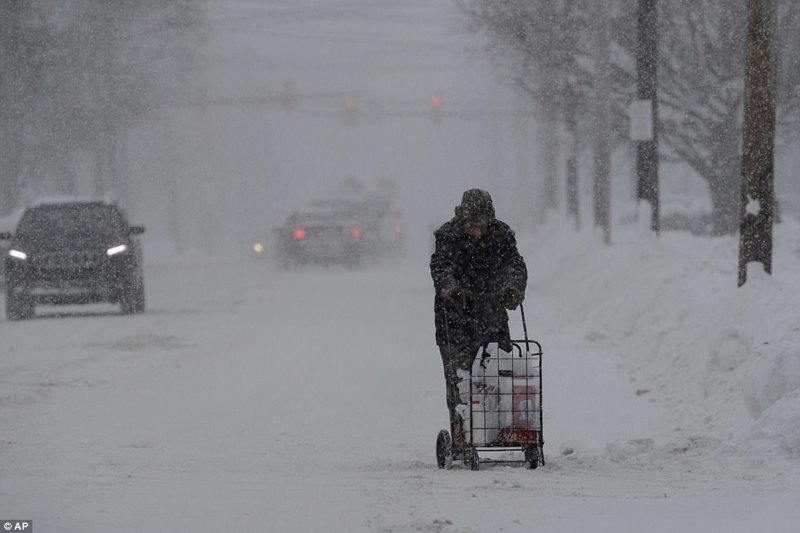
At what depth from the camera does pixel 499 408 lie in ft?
27.0

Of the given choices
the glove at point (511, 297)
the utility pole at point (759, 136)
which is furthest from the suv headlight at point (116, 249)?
the glove at point (511, 297)

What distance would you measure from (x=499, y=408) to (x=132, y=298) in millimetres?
13853

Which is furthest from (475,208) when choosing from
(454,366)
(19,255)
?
(19,255)

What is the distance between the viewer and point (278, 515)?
663cm

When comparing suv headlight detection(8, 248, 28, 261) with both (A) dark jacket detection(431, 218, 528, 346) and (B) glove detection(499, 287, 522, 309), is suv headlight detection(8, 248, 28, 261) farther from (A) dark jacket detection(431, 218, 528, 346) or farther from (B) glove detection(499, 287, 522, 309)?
(B) glove detection(499, 287, 522, 309)

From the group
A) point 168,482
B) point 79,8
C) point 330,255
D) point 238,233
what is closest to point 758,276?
point 168,482

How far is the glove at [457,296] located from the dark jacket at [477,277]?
0.76ft

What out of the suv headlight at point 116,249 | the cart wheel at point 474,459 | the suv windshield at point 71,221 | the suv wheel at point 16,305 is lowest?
the suv wheel at point 16,305

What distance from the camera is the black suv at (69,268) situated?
824 inches

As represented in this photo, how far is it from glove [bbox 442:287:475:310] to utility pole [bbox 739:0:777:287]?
6.46m

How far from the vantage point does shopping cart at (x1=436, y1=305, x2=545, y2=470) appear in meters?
8.21

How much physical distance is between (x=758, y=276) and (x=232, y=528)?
323 inches
